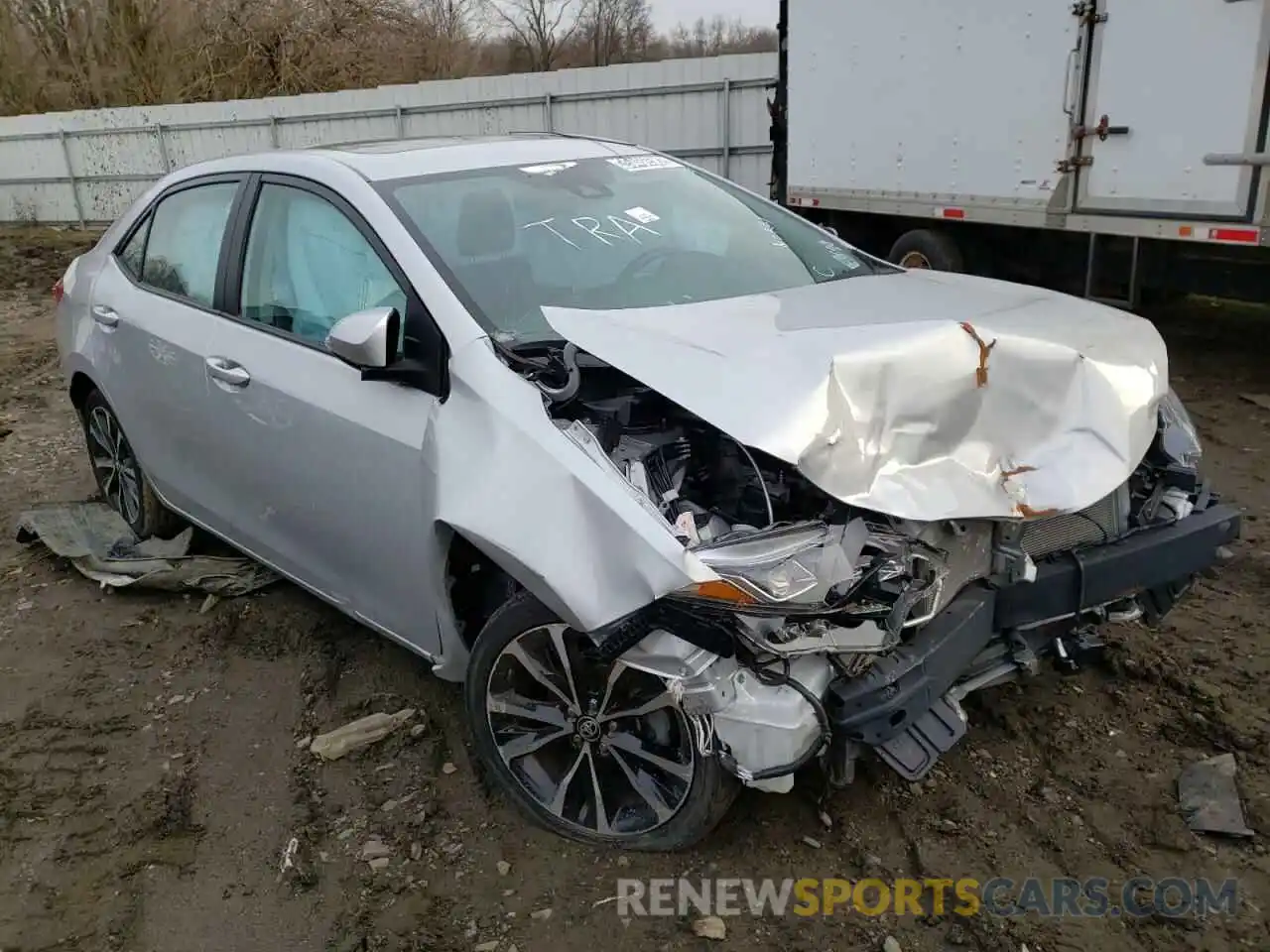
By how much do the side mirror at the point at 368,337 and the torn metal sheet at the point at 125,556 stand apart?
75.7 inches

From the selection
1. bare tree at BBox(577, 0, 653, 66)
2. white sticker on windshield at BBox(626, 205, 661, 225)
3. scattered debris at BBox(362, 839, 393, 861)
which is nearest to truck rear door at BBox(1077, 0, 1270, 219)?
white sticker on windshield at BBox(626, 205, 661, 225)

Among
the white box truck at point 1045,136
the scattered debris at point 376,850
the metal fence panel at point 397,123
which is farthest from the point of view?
the metal fence panel at point 397,123

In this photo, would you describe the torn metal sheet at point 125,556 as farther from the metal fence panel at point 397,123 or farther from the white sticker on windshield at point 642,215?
the metal fence panel at point 397,123

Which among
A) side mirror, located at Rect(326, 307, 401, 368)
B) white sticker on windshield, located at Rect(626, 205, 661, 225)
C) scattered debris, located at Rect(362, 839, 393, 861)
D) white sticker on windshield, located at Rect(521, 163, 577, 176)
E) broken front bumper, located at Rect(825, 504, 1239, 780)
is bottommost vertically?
scattered debris, located at Rect(362, 839, 393, 861)

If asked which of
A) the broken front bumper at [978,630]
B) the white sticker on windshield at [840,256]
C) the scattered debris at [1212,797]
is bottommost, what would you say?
the scattered debris at [1212,797]

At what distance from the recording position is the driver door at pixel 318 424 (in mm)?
2977

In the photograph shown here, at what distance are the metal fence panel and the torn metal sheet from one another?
14.8 ft

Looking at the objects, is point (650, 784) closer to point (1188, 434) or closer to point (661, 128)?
point (1188, 434)

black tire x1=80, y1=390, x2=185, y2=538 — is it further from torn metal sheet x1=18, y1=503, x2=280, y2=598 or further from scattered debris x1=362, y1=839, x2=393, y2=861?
scattered debris x1=362, y1=839, x2=393, y2=861

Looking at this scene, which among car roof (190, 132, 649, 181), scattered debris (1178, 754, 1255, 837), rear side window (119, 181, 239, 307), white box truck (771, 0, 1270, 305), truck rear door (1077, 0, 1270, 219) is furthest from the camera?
white box truck (771, 0, 1270, 305)

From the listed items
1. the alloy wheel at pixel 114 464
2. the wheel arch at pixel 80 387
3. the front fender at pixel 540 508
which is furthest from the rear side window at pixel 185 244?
the front fender at pixel 540 508

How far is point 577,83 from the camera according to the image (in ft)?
46.8

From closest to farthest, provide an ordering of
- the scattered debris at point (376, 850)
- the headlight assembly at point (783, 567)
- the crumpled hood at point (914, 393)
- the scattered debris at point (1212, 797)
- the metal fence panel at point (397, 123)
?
the headlight assembly at point (783, 567) → the crumpled hood at point (914, 393) → the scattered debris at point (1212, 797) → the scattered debris at point (376, 850) → the metal fence panel at point (397, 123)

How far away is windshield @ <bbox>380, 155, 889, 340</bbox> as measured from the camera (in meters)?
3.12
